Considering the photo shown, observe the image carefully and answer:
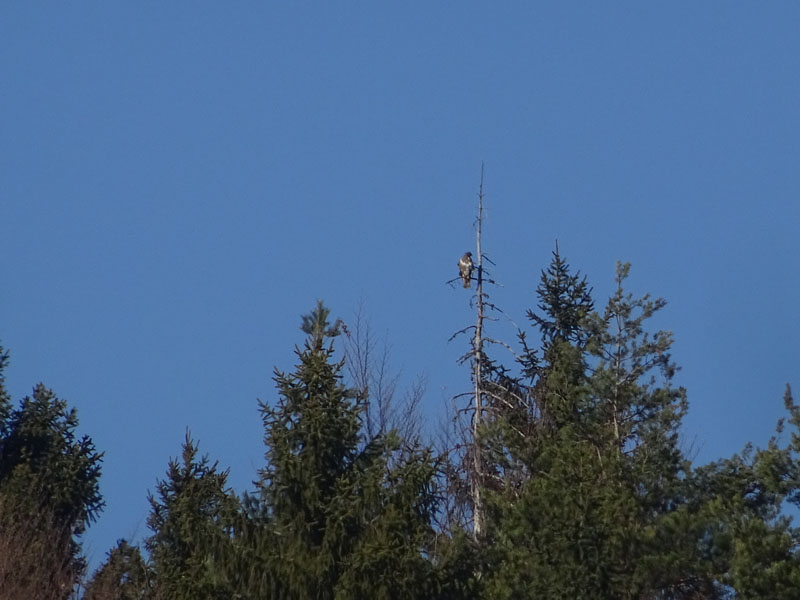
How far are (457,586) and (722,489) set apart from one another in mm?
9009

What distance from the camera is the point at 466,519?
38938mm

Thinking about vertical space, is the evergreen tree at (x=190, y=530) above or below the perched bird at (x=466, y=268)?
below

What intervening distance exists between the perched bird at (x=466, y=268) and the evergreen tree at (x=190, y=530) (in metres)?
6.23

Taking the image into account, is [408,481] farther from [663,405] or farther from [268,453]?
[663,405]

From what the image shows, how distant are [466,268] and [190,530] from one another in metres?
8.87

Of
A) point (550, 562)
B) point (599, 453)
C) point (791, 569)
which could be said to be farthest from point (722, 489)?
point (550, 562)

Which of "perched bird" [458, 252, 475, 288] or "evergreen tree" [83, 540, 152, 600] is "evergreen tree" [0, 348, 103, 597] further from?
"perched bird" [458, 252, 475, 288]

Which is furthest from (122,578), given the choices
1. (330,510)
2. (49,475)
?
(330,510)

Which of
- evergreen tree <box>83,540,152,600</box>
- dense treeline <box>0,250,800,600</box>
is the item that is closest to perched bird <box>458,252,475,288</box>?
dense treeline <box>0,250,800,600</box>

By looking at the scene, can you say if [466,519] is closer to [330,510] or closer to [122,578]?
[122,578]

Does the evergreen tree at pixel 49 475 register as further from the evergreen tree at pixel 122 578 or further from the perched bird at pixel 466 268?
the perched bird at pixel 466 268

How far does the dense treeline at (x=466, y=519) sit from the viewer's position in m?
23.8

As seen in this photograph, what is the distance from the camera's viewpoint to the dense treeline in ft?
78.2

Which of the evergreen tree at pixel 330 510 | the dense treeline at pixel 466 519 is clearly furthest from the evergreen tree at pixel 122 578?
the evergreen tree at pixel 330 510
